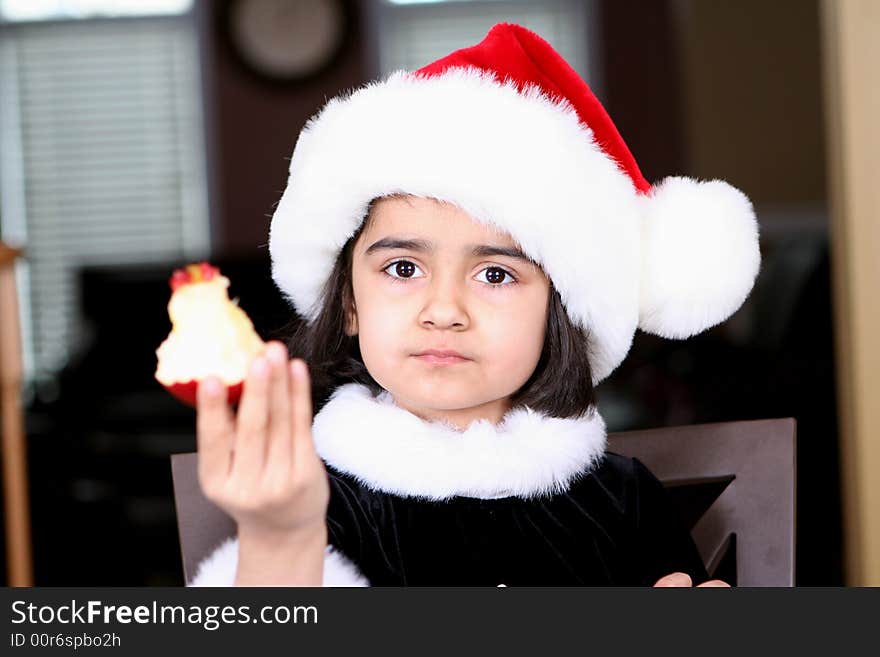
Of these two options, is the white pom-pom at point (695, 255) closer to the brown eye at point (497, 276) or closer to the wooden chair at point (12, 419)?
the brown eye at point (497, 276)

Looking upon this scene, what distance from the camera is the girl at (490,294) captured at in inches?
26.9

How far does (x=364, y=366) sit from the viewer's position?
31.5 inches

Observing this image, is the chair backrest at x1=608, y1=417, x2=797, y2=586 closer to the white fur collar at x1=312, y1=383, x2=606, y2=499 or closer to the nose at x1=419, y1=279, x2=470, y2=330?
the white fur collar at x1=312, y1=383, x2=606, y2=499

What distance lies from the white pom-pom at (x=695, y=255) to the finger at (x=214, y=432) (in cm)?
38

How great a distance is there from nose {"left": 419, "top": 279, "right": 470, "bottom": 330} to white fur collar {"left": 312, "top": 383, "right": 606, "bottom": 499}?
3.0 inches

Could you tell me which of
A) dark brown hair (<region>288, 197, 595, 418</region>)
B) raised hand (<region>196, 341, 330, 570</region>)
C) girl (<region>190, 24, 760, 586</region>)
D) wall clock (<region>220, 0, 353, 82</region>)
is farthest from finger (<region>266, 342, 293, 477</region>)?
wall clock (<region>220, 0, 353, 82</region>)

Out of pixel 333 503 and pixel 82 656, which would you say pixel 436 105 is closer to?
pixel 333 503

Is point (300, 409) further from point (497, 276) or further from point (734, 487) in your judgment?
point (734, 487)

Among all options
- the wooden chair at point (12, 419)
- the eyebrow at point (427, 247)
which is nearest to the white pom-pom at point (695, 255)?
the eyebrow at point (427, 247)

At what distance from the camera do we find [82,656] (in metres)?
0.49

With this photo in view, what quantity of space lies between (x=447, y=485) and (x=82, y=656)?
0.88ft

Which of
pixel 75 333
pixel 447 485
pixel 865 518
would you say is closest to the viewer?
pixel 447 485

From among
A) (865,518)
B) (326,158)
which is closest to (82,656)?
(326,158)

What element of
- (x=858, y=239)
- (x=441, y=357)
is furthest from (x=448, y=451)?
(x=858, y=239)
